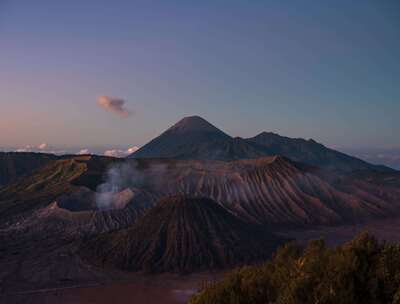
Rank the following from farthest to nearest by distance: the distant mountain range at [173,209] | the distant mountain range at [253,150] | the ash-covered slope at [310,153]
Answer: the ash-covered slope at [310,153], the distant mountain range at [253,150], the distant mountain range at [173,209]

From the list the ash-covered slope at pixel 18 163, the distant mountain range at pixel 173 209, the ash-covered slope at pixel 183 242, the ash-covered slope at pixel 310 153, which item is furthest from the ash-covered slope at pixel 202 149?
the ash-covered slope at pixel 183 242

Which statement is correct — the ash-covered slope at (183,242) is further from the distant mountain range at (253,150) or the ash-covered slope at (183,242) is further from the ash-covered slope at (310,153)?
the ash-covered slope at (310,153)

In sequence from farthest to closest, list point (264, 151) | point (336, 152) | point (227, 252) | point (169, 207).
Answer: point (336, 152) < point (264, 151) < point (169, 207) < point (227, 252)

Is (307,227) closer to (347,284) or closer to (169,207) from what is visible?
(169,207)

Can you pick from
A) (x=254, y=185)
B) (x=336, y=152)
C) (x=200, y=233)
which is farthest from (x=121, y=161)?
(x=336, y=152)

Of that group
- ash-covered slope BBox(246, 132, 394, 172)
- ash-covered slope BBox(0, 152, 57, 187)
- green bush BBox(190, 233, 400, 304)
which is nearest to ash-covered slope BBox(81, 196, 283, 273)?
green bush BBox(190, 233, 400, 304)

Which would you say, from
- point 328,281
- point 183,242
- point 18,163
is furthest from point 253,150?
point 328,281
